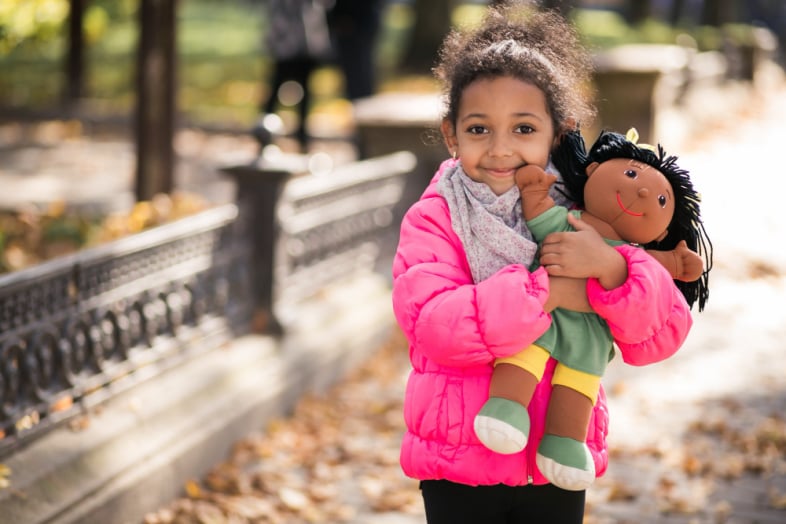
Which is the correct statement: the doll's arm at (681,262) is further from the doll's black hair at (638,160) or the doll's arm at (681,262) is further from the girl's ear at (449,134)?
the girl's ear at (449,134)

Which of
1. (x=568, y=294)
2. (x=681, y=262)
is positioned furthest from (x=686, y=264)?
(x=568, y=294)

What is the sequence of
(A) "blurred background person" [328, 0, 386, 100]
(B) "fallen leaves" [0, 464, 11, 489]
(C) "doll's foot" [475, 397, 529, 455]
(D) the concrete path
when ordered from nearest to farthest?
(C) "doll's foot" [475, 397, 529, 455] < (B) "fallen leaves" [0, 464, 11, 489] < (D) the concrete path < (A) "blurred background person" [328, 0, 386, 100]

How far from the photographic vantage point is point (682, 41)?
2061cm

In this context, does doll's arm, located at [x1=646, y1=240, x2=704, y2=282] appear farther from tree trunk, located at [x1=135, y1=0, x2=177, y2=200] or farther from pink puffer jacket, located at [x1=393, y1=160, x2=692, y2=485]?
tree trunk, located at [x1=135, y1=0, x2=177, y2=200]

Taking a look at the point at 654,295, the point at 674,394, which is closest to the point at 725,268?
the point at 674,394

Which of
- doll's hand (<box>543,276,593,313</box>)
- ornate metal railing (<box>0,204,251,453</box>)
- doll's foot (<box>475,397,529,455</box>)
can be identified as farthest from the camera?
ornate metal railing (<box>0,204,251,453</box>)

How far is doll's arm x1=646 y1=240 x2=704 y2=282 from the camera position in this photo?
239cm

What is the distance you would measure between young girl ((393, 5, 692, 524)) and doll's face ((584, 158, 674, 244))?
0.25 ft

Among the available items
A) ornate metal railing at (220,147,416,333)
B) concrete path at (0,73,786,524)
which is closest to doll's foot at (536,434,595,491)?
concrete path at (0,73,786,524)

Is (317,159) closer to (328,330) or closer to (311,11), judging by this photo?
(311,11)

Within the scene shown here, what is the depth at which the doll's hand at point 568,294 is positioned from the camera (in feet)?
7.54

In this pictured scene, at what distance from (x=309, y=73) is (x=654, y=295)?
7.56m

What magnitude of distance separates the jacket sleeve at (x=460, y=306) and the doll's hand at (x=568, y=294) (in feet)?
0.16

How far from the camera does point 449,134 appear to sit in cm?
249
